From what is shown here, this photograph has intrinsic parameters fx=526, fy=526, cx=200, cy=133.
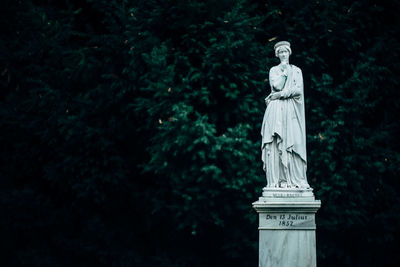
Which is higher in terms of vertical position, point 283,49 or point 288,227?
point 283,49

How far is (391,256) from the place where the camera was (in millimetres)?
12938

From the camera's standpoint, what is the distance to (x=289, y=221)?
7793mm

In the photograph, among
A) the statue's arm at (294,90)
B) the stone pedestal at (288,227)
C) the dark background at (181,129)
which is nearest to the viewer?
the stone pedestal at (288,227)

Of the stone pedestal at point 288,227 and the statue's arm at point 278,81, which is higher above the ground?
the statue's arm at point 278,81

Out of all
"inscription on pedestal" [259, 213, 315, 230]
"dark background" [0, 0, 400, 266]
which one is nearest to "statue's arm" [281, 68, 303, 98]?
"inscription on pedestal" [259, 213, 315, 230]

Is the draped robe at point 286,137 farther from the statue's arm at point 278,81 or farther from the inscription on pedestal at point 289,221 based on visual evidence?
the inscription on pedestal at point 289,221

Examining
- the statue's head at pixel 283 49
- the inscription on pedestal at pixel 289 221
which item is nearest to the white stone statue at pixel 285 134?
the statue's head at pixel 283 49

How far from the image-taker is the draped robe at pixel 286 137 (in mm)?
7988

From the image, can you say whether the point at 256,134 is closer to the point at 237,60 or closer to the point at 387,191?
the point at 237,60

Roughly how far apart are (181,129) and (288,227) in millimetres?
4049

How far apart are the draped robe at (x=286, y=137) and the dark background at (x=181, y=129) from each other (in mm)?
2987

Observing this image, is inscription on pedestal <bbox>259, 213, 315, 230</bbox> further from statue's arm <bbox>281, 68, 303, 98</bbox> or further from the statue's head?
the statue's head

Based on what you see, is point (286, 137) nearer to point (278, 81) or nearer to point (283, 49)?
point (278, 81)

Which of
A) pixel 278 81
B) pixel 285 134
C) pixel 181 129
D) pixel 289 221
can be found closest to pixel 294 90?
pixel 278 81
